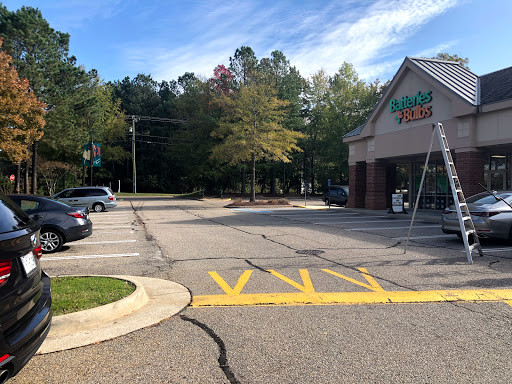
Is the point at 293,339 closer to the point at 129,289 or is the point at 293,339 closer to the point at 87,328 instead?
the point at 87,328

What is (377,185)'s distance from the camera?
24297 millimetres

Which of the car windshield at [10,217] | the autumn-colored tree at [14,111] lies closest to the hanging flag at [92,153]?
the autumn-colored tree at [14,111]

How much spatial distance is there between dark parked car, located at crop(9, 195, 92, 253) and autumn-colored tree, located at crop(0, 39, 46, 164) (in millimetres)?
16355

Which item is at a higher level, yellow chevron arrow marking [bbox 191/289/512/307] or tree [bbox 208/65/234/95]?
tree [bbox 208/65/234/95]

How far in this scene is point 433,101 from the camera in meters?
19.6

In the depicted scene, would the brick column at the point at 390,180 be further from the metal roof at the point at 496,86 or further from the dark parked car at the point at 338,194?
the metal roof at the point at 496,86

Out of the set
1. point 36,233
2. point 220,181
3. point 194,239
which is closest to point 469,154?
point 194,239

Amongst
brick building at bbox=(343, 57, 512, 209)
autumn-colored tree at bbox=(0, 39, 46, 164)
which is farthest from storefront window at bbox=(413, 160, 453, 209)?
autumn-colored tree at bbox=(0, 39, 46, 164)

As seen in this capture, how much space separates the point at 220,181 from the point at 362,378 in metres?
59.3

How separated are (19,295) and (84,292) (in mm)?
2789

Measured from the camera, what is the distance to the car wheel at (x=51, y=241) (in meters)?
9.80

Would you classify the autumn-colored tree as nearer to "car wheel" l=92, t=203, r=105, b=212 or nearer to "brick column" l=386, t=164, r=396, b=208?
"car wheel" l=92, t=203, r=105, b=212

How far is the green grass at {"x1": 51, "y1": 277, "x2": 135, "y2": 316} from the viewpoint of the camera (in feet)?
16.1

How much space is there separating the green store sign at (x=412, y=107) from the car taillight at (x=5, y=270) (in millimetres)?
20484
